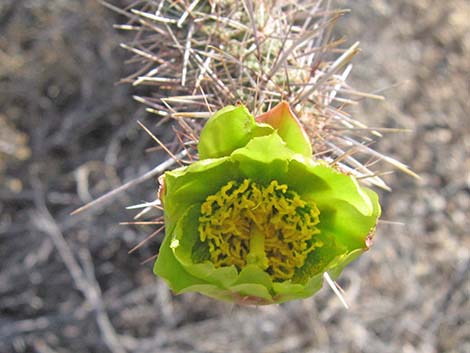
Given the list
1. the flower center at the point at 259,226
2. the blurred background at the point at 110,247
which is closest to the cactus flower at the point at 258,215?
the flower center at the point at 259,226

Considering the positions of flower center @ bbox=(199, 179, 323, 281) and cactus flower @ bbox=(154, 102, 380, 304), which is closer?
cactus flower @ bbox=(154, 102, 380, 304)

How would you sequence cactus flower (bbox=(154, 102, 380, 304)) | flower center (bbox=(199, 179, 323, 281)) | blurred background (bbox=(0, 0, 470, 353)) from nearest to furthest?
1. cactus flower (bbox=(154, 102, 380, 304))
2. flower center (bbox=(199, 179, 323, 281))
3. blurred background (bbox=(0, 0, 470, 353))

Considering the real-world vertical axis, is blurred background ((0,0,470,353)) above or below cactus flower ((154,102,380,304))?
below

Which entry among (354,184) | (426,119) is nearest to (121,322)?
(426,119)

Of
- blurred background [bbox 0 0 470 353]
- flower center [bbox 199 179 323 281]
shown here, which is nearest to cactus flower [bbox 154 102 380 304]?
flower center [bbox 199 179 323 281]

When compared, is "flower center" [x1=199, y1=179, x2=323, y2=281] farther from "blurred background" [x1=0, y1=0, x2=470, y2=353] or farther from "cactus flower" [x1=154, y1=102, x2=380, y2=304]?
"blurred background" [x1=0, y1=0, x2=470, y2=353]

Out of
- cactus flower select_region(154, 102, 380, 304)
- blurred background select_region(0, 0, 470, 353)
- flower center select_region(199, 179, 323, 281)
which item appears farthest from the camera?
blurred background select_region(0, 0, 470, 353)
